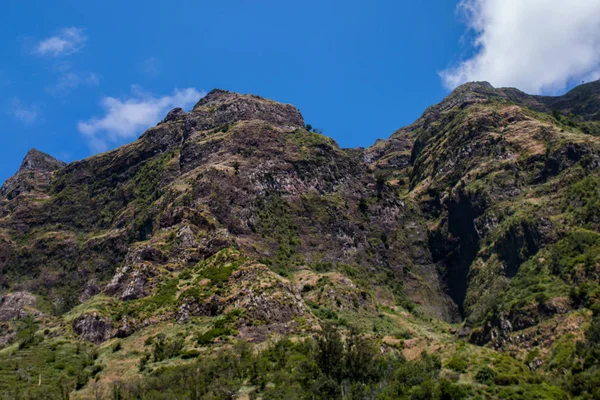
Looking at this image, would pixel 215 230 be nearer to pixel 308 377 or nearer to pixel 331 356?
pixel 331 356

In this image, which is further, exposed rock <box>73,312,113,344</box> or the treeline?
exposed rock <box>73,312,113,344</box>

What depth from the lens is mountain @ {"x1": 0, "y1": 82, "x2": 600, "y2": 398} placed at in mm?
75375

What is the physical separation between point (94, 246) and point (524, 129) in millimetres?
136999

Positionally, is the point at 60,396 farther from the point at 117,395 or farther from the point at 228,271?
the point at 228,271

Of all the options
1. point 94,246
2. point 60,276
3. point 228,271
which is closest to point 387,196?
point 228,271

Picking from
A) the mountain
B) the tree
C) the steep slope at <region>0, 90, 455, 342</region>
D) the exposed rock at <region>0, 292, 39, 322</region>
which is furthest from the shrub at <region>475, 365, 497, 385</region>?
the exposed rock at <region>0, 292, 39, 322</region>

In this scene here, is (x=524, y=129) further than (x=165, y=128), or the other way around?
(x=165, y=128)

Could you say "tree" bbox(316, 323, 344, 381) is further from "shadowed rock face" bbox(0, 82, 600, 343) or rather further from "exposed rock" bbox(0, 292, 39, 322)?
"exposed rock" bbox(0, 292, 39, 322)

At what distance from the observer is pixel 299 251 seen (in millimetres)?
123562

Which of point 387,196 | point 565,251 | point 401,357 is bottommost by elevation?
point 401,357

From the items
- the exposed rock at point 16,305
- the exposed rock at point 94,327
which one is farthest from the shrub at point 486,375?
the exposed rock at point 16,305

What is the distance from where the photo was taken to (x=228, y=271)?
93.6m

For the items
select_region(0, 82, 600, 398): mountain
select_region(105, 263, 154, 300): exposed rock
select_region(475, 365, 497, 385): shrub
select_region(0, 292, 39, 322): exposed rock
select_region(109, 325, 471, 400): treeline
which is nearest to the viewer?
select_region(475, 365, 497, 385): shrub

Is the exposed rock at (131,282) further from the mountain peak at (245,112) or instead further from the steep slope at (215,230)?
the mountain peak at (245,112)
